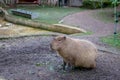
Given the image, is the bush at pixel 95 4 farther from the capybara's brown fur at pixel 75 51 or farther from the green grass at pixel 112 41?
the capybara's brown fur at pixel 75 51

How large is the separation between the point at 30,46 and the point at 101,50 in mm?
1790

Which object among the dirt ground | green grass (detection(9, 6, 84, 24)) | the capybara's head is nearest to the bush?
green grass (detection(9, 6, 84, 24))

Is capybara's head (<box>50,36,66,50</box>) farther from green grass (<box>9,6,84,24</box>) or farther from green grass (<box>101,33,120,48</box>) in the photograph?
green grass (<box>9,6,84,24</box>)

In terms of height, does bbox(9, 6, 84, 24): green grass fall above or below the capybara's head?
below

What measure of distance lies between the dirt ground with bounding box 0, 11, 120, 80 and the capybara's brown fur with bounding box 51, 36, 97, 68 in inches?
8.0

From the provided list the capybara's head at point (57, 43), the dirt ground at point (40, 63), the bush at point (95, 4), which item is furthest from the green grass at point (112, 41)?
the bush at point (95, 4)

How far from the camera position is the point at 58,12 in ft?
53.0

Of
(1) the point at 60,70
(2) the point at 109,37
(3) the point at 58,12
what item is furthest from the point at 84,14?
(1) the point at 60,70

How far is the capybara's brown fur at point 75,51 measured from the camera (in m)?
6.07

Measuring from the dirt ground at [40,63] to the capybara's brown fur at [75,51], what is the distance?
0.20 metres

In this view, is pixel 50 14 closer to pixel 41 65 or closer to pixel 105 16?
pixel 105 16

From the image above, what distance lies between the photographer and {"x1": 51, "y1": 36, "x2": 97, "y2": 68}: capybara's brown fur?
6066 mm

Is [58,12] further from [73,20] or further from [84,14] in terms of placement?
[73,20]

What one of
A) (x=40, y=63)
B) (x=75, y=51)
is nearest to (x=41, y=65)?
(x=40, y=63)
